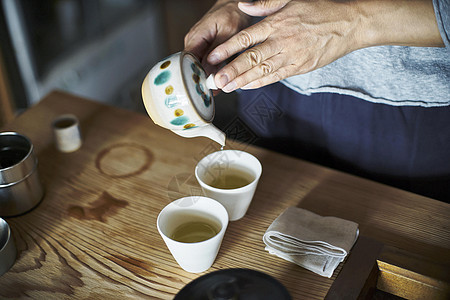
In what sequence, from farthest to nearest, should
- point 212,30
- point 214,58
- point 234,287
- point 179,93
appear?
point 212,30 < point 214,58 < point 179,93 < point 234,287

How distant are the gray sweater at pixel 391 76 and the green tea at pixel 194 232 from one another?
1.52ft

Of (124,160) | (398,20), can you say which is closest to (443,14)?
(398,20)

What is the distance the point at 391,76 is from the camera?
1017 millimetres

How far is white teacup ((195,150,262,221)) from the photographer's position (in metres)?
0.89

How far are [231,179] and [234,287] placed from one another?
1.19 feet

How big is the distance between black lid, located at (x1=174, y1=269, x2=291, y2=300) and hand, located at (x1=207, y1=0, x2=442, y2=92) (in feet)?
1.15

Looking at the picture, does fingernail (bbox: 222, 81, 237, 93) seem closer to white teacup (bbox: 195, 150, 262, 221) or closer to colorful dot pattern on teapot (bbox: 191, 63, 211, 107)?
colorful dot pattern on teapot (bbox: 191, 63, 211, 107)

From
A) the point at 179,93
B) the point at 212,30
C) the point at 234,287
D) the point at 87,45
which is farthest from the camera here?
the point at 87,45

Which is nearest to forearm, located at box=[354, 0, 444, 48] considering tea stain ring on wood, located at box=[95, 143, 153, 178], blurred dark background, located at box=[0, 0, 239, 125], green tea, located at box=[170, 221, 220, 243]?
green tea, located at box=[170, 221, 220, 243]

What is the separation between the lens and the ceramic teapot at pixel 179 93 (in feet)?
2.52

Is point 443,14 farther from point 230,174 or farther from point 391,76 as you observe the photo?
point 230,174

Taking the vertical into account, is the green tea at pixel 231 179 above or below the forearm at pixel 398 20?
below

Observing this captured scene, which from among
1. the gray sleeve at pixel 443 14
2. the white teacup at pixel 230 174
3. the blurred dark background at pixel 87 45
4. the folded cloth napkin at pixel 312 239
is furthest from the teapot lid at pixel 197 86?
the blurred dark background at pixel 87 45

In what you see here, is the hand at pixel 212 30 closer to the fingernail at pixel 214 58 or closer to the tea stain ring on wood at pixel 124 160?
the fingernail at pixel 214 58
